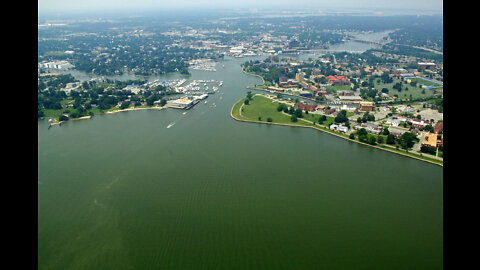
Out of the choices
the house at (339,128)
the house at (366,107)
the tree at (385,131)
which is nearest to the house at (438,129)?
the tree at (385,131)

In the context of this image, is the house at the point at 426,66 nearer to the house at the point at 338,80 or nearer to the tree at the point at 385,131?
the house at the point at 338,80

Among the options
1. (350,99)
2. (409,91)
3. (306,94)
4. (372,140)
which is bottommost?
(372,140)

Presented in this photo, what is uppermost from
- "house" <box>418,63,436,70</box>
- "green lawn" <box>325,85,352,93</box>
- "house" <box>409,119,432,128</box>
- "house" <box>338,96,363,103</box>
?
"house" <box>418,63,436,70</box>

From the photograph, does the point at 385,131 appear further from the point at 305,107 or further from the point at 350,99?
the point at 350,99

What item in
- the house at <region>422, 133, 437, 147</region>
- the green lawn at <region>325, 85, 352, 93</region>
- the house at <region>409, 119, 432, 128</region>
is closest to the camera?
the house at <region>422, 133, 437, 147</region>

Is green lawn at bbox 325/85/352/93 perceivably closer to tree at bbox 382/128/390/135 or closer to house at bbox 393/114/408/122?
house at bbox 393/114/408/122

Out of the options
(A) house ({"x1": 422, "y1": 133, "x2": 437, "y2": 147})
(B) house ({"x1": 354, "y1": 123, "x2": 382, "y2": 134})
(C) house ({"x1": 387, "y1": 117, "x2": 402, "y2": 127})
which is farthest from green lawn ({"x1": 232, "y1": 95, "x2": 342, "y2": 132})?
(A) house ({"x1": 422, "y1": 133, "x2": 437, "y2": 147})

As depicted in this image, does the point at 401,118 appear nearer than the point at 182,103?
Yes

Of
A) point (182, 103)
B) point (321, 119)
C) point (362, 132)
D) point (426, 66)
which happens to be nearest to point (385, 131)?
point (362, 132)
